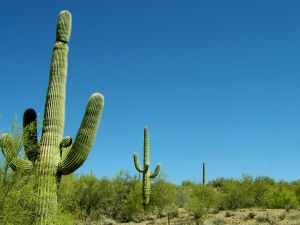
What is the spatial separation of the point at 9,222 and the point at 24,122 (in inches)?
151

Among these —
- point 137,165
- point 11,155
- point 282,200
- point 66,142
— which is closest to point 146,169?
point 137,165

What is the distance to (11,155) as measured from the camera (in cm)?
1098

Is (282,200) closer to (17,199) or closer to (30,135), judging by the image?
(30,135)

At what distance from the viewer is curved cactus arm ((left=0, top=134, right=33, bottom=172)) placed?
10.9m

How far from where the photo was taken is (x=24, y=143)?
11.2 meters

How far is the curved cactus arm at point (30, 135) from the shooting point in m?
11.8

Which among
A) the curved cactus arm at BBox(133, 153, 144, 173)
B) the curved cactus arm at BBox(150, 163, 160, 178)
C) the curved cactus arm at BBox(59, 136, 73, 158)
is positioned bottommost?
the curved cactus arm at BBox(59, 136, 73, 158)

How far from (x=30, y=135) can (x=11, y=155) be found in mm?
1463

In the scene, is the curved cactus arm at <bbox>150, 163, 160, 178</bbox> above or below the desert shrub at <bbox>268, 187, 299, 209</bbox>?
above

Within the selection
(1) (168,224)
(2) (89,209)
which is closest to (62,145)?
(1) (168,224)

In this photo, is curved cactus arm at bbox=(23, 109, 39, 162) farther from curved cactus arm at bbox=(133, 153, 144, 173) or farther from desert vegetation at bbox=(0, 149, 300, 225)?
curved cactus arm at bbox=(133, 153, 144, 173)

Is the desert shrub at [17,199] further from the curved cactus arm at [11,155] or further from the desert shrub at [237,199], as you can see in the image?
the desert shrub at [237,199]

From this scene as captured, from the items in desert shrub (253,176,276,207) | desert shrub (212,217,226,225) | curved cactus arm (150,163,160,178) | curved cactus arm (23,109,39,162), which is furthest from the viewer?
desert shrub (253,176,276,207)

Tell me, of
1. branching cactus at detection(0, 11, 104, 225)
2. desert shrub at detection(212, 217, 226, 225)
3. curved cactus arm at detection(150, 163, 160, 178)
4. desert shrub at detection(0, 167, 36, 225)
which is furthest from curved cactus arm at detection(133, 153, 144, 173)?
desert shrub at detection(0, 167, 36, 225)
